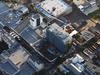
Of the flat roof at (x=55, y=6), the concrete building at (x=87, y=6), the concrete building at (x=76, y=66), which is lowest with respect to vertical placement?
the concrete building at (x=76, y=66)

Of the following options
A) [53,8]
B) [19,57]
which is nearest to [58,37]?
[19,57]

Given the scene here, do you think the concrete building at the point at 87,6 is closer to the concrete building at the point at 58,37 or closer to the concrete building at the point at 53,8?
the concrete building at the point at 53,8

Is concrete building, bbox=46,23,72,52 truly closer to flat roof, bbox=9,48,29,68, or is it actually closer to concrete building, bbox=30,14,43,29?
concrete building, bbox=30,14,43,29

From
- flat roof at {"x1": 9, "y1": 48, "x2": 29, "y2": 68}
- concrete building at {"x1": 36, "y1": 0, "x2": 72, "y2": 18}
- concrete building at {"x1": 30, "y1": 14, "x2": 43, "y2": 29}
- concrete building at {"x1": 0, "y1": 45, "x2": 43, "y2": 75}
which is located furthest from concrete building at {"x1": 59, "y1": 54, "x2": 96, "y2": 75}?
concrete building at {"x1": 36, "y1": 0, "x2": 72, "y2": 18}

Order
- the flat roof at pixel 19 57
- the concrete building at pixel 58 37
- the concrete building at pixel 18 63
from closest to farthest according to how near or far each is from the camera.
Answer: the concrete building at pixel 18 63, the flat roof at pixel 19 57, the concrete building at pixel 58 37

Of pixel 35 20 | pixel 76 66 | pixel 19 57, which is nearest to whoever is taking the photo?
pixel 76 66

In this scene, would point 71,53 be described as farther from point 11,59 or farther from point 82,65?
point 11,59

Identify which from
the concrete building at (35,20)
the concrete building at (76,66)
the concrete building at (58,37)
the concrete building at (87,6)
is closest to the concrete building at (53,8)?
the concrete building at (87,6)

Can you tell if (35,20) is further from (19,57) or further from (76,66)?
(76,66)
